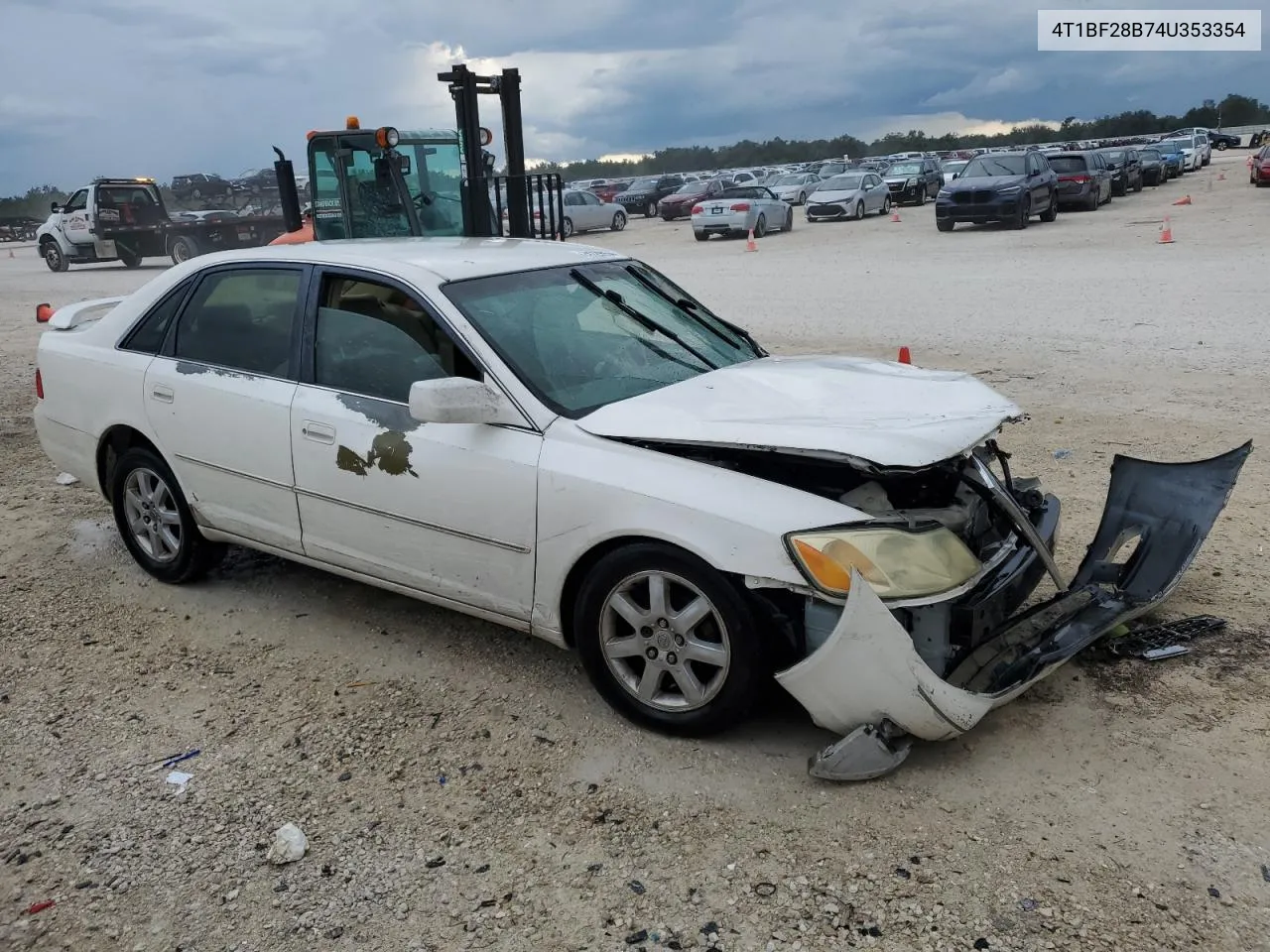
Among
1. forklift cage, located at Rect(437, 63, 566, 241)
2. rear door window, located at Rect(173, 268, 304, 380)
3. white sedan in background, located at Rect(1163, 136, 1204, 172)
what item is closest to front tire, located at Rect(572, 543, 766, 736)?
rear door window, located at Rect(173, 268, 304, 380)

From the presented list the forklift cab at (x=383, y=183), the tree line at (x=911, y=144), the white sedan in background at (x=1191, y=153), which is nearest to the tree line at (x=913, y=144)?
the tree line at (x=911, y=144)

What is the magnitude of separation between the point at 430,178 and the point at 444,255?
8.04 m

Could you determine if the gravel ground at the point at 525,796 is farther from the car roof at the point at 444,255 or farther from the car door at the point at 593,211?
the car door at the point at 593,211

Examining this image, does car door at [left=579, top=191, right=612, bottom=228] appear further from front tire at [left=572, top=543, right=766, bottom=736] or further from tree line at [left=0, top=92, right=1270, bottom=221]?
tree line at [left=0, top=92, right=1270, bottom=221]

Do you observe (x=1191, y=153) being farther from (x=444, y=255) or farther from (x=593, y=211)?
(x=444, y=255)

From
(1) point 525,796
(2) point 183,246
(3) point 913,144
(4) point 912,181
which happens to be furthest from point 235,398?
(3) point 913,144

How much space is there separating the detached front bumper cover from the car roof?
2153 millimetres

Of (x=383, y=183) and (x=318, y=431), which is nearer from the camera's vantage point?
(x=318, y=431)

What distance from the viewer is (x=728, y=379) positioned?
4.08 meters

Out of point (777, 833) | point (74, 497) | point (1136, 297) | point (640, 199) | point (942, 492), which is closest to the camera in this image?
point (777, 833)

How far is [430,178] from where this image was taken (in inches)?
469

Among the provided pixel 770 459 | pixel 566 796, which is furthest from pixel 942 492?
pixel 566 796

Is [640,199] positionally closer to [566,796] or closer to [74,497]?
[74,497]

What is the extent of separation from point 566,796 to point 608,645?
1.71 ft
